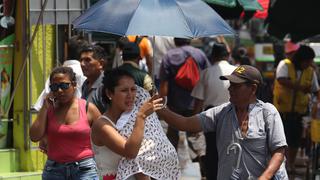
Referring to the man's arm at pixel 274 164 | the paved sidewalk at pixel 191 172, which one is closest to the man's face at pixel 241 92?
the man's arm at pixel 274 164

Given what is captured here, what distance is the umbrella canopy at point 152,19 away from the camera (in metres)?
6.32

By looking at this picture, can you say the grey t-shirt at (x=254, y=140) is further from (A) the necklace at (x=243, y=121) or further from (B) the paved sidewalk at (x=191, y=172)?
(B) the paved sidewalk at (x=191, y=172)

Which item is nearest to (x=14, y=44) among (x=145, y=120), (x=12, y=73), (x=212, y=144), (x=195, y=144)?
(x=12, y=73)

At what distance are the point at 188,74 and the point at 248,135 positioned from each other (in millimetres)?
5602

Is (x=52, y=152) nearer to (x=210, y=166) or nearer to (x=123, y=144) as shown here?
(x=123, y=144)

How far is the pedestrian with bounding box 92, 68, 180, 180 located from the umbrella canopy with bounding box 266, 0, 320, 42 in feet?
7.73

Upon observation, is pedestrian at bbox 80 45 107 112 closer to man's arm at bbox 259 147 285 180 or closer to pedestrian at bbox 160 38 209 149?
man's arm at bbox 259 147 285 180

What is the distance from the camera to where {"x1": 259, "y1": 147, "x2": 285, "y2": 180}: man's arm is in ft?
19.0

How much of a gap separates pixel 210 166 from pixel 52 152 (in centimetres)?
318

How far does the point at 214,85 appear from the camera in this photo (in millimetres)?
10344

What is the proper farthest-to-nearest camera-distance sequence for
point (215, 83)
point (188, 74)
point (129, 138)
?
1. point (188, 74)
2. point (215, 83)
3. point (129, 138)

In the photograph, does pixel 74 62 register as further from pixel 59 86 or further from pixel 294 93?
pixel 294 93

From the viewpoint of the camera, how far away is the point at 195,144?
38.3 ft

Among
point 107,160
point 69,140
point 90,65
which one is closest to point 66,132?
point 69,140
